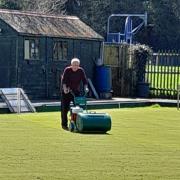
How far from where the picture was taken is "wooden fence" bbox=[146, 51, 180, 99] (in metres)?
31.6

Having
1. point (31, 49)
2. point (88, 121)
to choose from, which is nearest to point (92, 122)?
point (88, 121)

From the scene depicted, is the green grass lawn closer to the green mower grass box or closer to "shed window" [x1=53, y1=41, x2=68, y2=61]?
the green mower grass box

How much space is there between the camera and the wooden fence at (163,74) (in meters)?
31.6

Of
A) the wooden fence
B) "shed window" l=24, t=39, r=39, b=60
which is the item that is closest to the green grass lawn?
"shed window" l=24, t=39, r=39, b=60

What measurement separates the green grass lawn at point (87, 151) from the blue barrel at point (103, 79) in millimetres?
10666

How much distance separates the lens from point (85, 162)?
1191 cm

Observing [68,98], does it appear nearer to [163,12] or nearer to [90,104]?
[90,104]

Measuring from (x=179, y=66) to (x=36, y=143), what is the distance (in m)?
18.8

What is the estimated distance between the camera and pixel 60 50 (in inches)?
1171

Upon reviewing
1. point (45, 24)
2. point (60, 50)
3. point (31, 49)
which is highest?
point (45, 24)

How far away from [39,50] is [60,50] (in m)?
1.29

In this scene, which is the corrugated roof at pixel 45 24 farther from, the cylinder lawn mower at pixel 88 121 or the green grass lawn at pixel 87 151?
the cylinder lawn mower at pixel 88 121

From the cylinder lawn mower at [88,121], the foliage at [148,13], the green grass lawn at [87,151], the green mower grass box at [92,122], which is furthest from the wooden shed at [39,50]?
the foliage at [148,13]

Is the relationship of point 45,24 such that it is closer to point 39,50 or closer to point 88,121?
point 39,50
